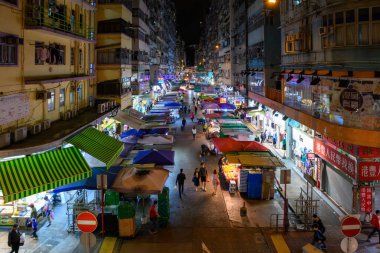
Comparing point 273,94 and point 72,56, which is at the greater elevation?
point 72,56

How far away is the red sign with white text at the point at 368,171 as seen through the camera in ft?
63.0

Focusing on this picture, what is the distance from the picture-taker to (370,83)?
18.0 metres

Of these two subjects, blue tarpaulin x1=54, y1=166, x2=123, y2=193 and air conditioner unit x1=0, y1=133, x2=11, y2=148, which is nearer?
air conditioner unit x1=0, y1=133, x2=11, y2=148

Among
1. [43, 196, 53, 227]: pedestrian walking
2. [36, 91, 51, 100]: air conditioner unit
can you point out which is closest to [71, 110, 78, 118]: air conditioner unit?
[36, 91, 51, 100]: air conditioner unit

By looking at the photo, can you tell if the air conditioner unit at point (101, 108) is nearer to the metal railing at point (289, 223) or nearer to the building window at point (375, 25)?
the metal railing at point (289, 223)

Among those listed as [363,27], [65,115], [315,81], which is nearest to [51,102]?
[65,115]

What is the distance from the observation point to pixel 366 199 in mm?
19641

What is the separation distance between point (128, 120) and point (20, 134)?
56.9 feet

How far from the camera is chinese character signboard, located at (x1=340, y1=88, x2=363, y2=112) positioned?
18375 mm

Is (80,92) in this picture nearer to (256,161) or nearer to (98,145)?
(98,145)

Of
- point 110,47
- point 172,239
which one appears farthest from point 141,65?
point 172,239

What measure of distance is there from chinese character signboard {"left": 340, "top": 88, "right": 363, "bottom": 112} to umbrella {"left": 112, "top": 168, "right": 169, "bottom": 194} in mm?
9974

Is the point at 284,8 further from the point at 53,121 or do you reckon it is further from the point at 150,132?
the point at 53,121

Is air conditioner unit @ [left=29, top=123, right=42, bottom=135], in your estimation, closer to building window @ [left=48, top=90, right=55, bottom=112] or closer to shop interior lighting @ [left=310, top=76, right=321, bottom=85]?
building window @ [left=48, top=90, right=55, bottom=112]
